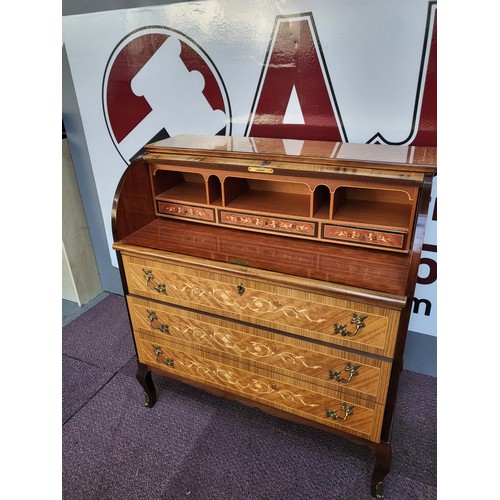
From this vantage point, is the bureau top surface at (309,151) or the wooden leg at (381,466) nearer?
the bureau top surface at (309,151)

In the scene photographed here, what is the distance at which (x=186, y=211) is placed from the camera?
1872 mm

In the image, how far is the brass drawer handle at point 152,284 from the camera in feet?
5.68

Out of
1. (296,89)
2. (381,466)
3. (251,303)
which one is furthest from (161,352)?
(296,89)

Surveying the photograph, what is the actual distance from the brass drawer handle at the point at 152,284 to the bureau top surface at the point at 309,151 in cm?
57

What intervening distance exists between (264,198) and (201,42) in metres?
0.96

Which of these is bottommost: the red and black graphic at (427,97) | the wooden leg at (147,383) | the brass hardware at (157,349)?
the wooden leg at (147,383)

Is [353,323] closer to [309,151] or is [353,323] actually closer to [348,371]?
[348,371]

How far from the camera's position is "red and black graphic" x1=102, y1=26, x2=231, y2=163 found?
2146mm

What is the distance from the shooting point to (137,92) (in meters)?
2.38

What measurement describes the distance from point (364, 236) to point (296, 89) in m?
0.88

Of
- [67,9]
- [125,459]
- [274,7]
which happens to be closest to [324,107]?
[274,7]

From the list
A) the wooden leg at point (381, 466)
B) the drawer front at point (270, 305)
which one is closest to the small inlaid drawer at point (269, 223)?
the drawer front at point (270, 305)

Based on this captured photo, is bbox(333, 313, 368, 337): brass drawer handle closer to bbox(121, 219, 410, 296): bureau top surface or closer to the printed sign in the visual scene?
bbox(121, 219, 410, 296): bureau top surface

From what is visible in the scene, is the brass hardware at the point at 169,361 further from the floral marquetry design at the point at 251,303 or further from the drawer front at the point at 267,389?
the floral marquetry design at the point at 251,303
